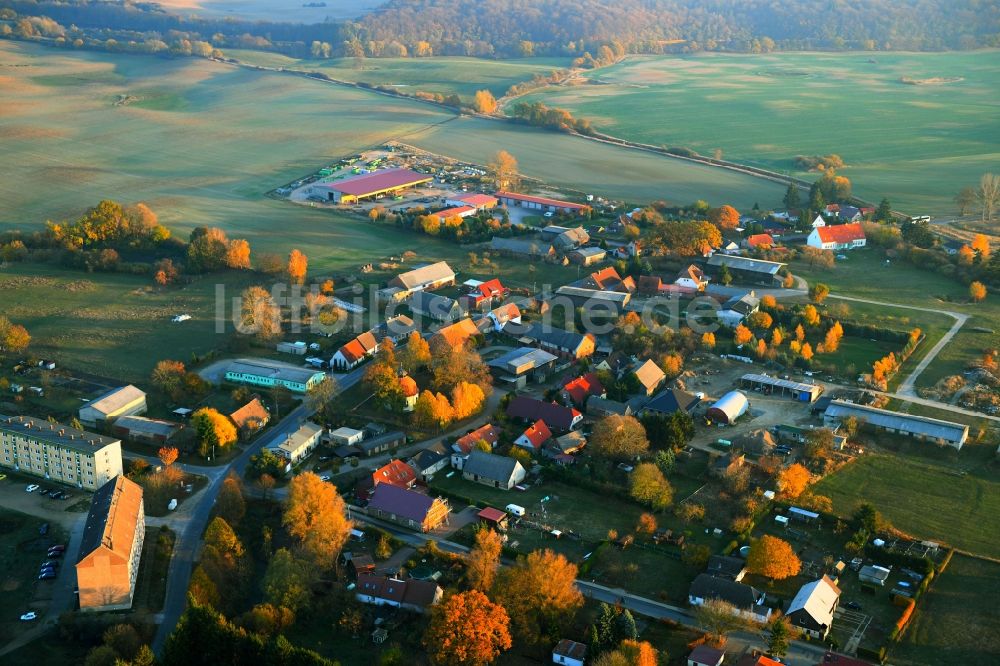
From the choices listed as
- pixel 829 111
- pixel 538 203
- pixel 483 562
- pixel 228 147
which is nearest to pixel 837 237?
pixel 538 203

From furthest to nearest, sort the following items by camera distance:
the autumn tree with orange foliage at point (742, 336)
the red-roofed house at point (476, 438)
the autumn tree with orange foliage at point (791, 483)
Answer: the autumn tree with orange foliage at point (742, 336) < the red-roofed house at point (476, 438) < the autumn tree with orange foliage at point (791, 483)

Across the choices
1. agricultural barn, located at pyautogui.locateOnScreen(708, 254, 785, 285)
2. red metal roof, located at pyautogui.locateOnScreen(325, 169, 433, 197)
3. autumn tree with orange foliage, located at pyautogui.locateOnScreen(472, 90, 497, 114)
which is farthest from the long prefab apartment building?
autumn tree with orange foliage, located at pyautogui.locateOnScreen(472, 90, 497, 114)

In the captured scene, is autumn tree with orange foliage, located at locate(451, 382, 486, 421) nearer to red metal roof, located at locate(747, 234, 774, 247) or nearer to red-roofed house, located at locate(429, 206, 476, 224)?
red-roofed house, located at locate(429, 206, 476, 224)

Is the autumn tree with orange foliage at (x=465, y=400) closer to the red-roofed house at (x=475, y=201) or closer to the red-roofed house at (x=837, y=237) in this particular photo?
the red-roofed house at (x=837, y=237)

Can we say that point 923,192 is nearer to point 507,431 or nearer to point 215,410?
point 507,431

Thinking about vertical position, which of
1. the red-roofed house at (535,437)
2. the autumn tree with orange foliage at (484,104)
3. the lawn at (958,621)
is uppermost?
the autumn tree with orange foliage at (484,104)

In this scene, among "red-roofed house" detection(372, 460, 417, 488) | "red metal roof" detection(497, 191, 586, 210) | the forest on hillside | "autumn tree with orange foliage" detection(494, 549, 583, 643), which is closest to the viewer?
"autumn tree with orange foliage" detection(494, 549, 583, 643)

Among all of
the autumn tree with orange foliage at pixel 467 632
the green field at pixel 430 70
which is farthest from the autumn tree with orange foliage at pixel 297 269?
the green field at pixel 430 70
